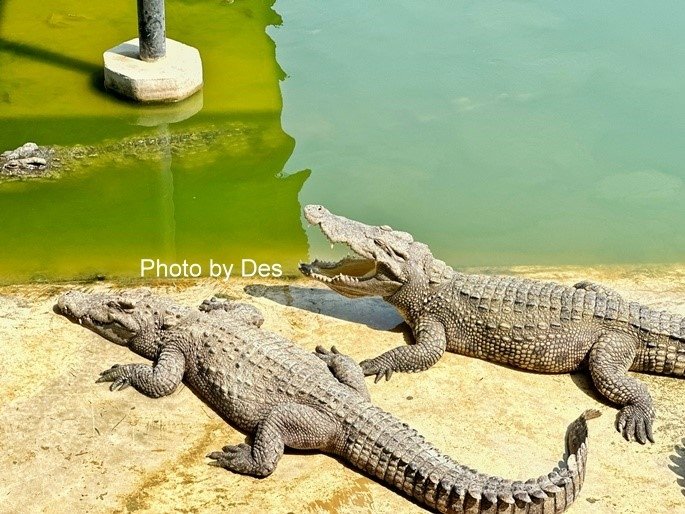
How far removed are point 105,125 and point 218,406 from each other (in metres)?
4.94

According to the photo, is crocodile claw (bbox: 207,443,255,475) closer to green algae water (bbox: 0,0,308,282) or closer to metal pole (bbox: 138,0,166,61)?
green algae water (bbox: 0,0,308,282)

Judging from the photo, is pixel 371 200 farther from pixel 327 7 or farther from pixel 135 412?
pixel 327 7

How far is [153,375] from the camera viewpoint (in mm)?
5535

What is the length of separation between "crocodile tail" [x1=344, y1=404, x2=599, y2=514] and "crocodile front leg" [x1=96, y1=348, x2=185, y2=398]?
1.27 m

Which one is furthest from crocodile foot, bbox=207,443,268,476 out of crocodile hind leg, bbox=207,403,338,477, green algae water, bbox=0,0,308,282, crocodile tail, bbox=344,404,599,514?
green algae water, bbox=0,0,308,282

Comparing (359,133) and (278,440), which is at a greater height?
(359,133)

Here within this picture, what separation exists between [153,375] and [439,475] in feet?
6.39

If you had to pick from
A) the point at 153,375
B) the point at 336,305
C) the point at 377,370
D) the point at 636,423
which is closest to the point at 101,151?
the point at 336,305

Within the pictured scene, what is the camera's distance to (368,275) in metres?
6.35

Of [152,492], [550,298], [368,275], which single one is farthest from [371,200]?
[152,492]

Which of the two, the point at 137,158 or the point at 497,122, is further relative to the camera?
the point at 497,122

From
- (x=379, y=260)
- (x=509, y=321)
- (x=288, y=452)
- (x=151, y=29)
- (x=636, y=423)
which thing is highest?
(x=151, y=29)

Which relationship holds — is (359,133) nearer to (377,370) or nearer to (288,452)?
(377,370)

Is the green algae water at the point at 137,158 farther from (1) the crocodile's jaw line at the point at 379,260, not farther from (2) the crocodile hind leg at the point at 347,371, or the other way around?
(2) the crocodile hind leg at the point at 347,371
